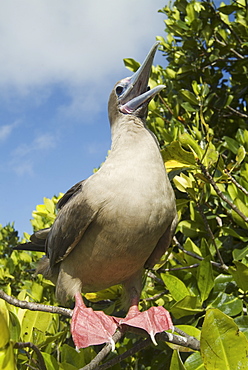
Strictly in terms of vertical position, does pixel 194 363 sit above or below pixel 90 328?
below

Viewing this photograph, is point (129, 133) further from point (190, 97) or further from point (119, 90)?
point (190, 97)

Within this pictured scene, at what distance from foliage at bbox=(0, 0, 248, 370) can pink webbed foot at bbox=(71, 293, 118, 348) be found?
0.70ft

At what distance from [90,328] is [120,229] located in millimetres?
527

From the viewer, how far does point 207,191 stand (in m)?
2.91

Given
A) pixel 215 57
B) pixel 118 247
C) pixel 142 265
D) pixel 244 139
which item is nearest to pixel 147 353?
pixel 142 265

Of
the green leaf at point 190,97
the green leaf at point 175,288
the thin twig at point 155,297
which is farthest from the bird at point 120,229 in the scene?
the green leaf at point 190,97

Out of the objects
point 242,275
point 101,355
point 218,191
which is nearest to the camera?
point 101,355

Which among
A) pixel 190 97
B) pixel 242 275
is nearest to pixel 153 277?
pixel 242 275

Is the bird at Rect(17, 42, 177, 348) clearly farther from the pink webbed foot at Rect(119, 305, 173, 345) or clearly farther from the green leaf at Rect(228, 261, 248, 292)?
the green leaf at Rect(228, 261, 248, 292)

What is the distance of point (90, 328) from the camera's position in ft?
6.29

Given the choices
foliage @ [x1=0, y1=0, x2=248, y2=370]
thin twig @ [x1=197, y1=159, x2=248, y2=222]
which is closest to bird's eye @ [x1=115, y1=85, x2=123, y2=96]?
foliage @ [x1=0, y1=0, x2=248, y2=370]

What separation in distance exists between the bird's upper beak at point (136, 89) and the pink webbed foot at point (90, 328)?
1.36 m

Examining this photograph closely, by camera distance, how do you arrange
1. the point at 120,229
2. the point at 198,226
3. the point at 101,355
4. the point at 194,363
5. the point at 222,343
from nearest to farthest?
the point at 222,343 → the point at 101,355 → the point at 194,363 → the point at 120,229 → the point at 198,226

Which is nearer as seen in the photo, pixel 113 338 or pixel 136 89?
pixel 113 338
